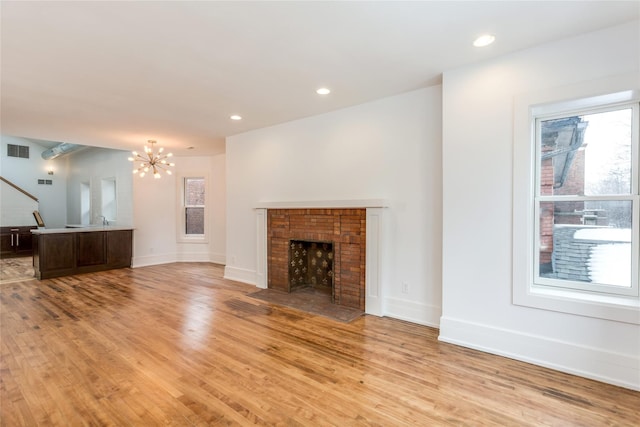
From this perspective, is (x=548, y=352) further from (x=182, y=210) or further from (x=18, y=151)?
(x=18, y=151)

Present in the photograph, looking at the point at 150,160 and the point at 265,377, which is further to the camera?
the point at 150,160

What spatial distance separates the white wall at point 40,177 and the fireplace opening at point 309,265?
9.07 metres

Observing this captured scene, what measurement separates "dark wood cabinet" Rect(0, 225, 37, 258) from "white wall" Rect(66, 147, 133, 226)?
4.09 feet

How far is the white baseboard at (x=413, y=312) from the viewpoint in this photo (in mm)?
3371

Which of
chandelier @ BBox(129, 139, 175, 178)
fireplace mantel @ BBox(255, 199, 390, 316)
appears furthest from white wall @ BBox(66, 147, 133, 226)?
fireplace mantel @ BBox(255, 199, 390, 316)

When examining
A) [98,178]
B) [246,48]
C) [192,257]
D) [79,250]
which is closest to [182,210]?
[192,257]

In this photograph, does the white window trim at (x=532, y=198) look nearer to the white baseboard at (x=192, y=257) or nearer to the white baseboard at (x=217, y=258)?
the white baseboard at (x=217, y=258)

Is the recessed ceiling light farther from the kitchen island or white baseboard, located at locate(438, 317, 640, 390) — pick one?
the kitchen island

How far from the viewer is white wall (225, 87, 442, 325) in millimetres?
3414

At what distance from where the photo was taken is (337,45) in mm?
2535

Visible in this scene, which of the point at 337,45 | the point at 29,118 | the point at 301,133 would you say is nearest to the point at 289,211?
the point at 301,133

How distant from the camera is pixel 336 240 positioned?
4121 mm

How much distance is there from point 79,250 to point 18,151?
19.7 feet

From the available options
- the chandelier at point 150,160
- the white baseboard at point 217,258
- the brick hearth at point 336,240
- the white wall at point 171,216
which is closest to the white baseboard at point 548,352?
the brick hearth at point 336,240
